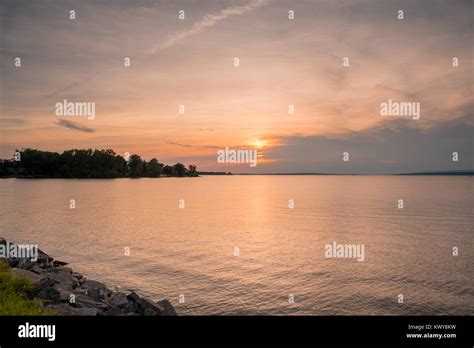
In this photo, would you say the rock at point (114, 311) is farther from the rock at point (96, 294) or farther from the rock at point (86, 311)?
the rock at point (96, 294)

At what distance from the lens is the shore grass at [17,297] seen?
14961mm

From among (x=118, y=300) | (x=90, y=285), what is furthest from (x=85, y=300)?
(x=90, y=285)

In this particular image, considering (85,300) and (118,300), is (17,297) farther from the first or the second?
(118,300)

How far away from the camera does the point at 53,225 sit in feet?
208

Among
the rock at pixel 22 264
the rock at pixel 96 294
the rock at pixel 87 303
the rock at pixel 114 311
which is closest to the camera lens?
the rock at pixel 114 311

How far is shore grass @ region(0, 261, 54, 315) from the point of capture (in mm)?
14961

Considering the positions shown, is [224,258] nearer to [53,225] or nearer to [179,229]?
[179,229]

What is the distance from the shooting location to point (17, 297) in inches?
668

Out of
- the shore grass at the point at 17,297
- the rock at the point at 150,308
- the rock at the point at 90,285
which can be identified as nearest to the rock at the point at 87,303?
the rock at the point at 150,308

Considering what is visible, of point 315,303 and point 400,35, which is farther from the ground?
point 400,35

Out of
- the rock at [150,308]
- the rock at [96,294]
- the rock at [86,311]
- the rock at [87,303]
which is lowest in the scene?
the rock at [150,308]
